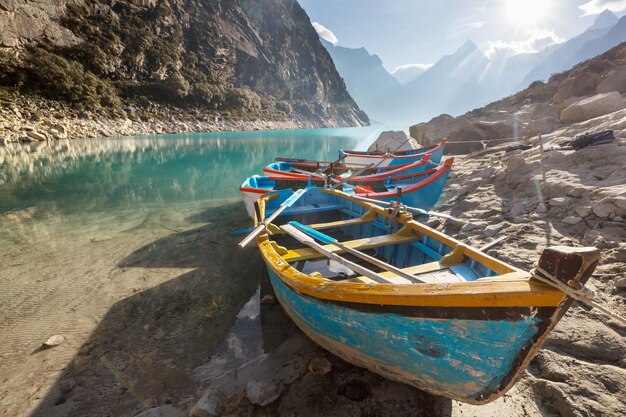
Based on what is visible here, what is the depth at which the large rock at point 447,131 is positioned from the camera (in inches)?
811

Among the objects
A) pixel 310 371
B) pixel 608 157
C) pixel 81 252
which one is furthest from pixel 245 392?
pixel 608 157

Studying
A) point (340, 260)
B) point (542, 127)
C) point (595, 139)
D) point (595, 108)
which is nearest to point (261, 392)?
point (340, 260)

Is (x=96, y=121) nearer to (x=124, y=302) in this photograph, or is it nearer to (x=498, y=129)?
(x=124, y=302)

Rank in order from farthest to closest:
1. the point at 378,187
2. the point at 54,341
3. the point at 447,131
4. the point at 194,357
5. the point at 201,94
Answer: the point at 201,94 < the point at 447,131 < the point at 378,187 < the point at 54,341 < the point at 194,357

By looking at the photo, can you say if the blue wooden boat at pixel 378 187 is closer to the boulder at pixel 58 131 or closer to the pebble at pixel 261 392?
the pebble at pixel 261 392

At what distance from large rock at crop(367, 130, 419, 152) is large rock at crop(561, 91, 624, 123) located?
873cm

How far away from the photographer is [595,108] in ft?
47.4

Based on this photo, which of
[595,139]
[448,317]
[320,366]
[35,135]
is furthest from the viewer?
[35,135]

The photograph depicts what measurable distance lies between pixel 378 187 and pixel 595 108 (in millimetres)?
13271

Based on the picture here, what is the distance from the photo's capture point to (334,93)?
151 meters

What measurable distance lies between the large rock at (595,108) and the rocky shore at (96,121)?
4362cm

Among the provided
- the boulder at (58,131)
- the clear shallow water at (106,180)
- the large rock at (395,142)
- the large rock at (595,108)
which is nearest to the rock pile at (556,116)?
the large rock at (595,108)

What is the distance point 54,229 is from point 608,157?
1499 centimetres

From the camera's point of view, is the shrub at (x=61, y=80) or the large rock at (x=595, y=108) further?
the shrub at (x=61, y=80)
